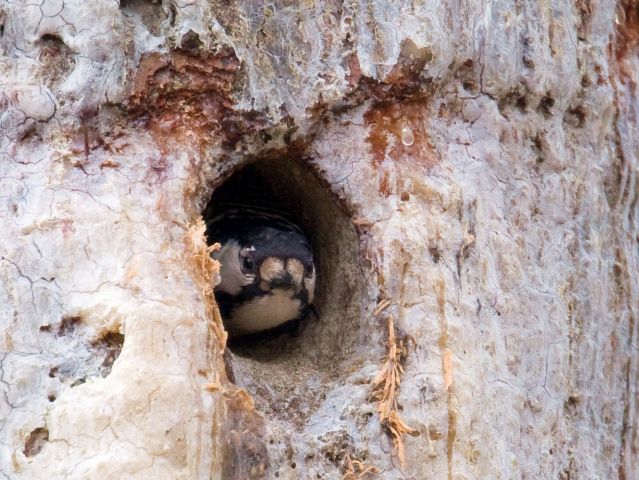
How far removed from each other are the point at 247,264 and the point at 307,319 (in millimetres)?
363

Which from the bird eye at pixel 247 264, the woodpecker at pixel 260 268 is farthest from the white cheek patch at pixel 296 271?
the bird eye at pixel 247 264

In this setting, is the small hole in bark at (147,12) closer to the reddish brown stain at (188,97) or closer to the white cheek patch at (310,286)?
the reddish brown stain at (188,97)

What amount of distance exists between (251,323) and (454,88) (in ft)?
3.69

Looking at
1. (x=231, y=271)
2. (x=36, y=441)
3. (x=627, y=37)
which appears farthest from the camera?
(x=231, y=271)

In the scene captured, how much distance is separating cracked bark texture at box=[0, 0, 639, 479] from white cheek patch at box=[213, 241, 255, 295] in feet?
1.78

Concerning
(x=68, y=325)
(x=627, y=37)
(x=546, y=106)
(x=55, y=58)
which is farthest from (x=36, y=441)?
(x=627, y=37)

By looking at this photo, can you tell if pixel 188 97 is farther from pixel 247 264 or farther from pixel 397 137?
pixel 247 264

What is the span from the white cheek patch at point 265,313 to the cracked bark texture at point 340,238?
1.02 ft

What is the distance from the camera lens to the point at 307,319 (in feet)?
10.5

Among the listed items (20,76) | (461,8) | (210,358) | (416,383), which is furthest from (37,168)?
(461,8)

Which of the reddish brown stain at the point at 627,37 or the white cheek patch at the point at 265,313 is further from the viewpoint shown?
the white cheek patch at the point at 265,313

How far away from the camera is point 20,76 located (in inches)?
90.4

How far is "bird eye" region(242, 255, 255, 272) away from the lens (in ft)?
11.3

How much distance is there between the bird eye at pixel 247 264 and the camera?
11.3 ft
